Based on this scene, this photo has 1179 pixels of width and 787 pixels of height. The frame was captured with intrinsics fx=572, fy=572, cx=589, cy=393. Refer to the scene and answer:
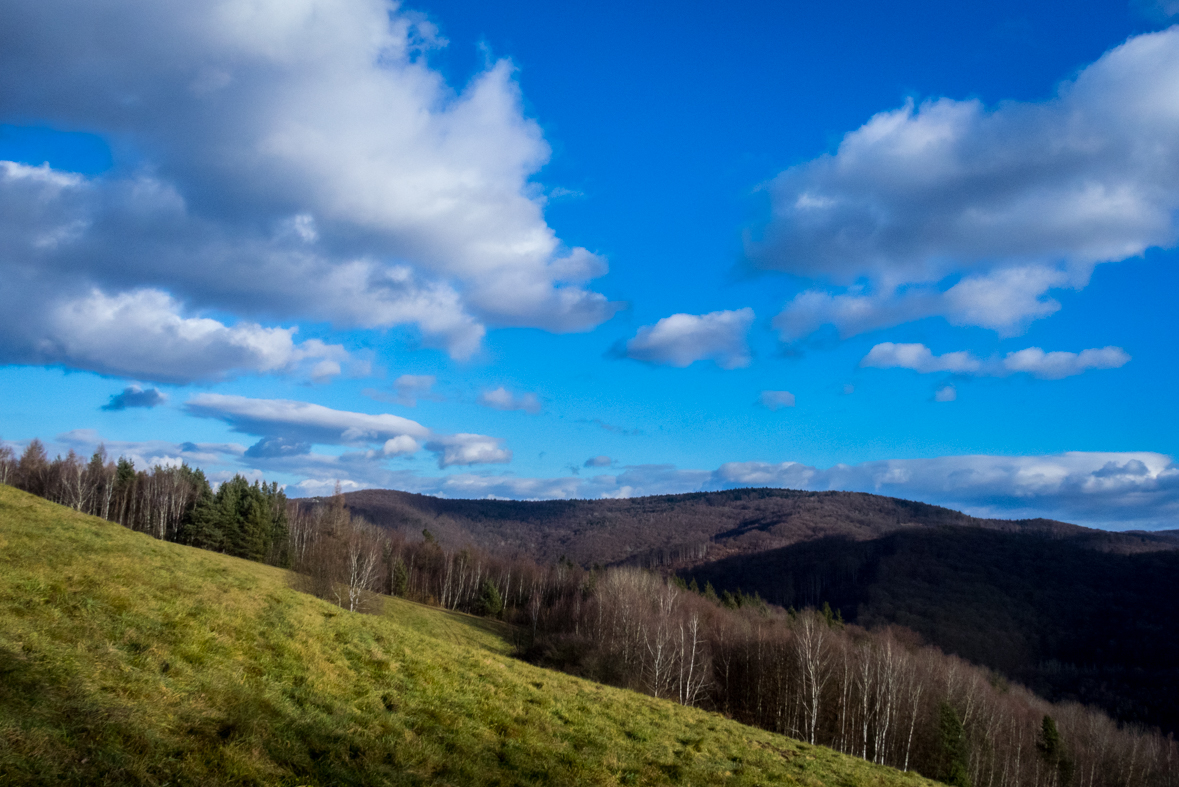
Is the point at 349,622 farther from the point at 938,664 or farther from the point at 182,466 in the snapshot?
the point at 182,466

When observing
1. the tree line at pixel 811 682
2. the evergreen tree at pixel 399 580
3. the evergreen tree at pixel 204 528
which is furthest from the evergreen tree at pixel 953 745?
the evergreen tree at pixel 204 528

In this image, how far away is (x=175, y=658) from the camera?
9422mm

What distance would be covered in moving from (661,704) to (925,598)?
582 ft

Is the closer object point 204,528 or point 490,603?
point 204,528

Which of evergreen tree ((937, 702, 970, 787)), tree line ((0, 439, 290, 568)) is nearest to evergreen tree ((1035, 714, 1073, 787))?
evergreen tree ((937, 702, 970, 787))

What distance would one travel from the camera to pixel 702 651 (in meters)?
59.5

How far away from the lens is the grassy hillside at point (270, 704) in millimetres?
6934

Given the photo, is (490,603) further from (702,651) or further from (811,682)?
(811,682)

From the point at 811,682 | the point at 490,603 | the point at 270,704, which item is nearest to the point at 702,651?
the point at 811,682

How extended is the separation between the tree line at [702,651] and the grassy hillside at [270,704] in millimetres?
29464

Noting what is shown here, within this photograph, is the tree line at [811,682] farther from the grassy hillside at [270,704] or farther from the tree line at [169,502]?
the grassy hillside at [270,704]

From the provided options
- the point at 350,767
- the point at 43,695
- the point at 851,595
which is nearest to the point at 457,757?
the point at 350,767

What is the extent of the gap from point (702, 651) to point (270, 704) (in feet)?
188

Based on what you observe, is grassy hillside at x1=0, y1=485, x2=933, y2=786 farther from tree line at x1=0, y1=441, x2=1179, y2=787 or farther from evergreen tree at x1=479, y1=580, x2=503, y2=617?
evergreen tree at x1=479, y1=580, x2=503, y2=617
